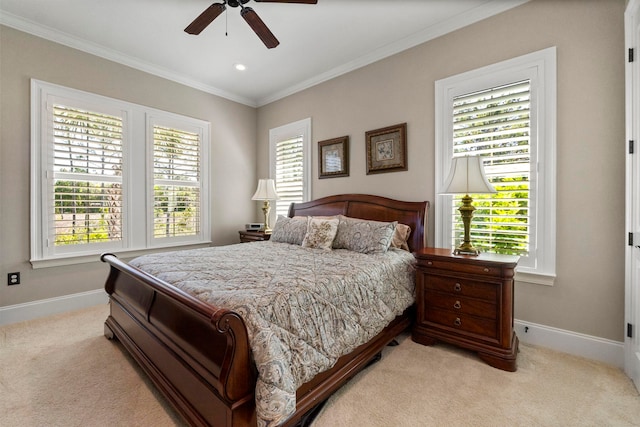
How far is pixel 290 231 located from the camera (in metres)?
3.21

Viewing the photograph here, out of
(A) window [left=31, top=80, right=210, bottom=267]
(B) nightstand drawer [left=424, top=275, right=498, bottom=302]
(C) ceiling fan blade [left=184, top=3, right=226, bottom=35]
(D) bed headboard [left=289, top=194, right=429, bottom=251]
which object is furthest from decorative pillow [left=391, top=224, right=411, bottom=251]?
(A) window [left=31, top=80, right=210, bottom=267]

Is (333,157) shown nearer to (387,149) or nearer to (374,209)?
(387,149)

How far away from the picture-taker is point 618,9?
2014 mm

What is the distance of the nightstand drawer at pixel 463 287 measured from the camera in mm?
2041

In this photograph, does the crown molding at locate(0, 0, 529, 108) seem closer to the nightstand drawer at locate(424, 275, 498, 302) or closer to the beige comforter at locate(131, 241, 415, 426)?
the beige comforter at locate(131, 241, 415, 426)

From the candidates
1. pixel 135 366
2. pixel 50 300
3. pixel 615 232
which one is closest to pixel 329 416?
pixel 135 366

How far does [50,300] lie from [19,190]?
1151 millimetres

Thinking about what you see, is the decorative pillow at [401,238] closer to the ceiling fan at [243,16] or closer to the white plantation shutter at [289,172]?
the white plantation shutter at [289,172]

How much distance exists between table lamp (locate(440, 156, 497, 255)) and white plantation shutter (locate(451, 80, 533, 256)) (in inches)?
12.3

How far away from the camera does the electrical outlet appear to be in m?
2.76

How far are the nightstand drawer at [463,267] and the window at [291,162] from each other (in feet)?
7.12

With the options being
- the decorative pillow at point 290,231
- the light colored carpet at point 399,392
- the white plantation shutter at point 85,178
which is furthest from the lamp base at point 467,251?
the white plantation shutter at point 85,178

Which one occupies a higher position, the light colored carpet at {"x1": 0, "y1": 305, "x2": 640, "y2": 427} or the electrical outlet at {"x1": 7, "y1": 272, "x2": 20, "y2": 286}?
the electrical outlet at {"x1": 7, "y1": 272, "x2": 20, "y2": 286}

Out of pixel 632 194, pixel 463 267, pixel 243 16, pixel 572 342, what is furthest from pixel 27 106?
pixel 572 342
